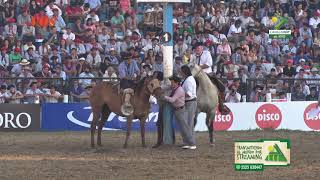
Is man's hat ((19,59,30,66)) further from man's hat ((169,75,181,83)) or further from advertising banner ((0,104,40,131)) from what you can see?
man's hat ((169,75,181,83))

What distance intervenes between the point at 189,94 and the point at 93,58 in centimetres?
962

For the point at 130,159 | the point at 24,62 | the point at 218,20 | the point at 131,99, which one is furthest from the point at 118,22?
the point at 130,159

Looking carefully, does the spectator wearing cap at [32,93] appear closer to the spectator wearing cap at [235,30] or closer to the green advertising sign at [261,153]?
the spectator wearing cap at [235,30]

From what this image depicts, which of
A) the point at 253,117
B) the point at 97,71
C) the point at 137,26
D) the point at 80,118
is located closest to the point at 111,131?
the point at 80,118

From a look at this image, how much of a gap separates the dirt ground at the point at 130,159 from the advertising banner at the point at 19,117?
1.49m

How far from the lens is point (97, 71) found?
28.4 m

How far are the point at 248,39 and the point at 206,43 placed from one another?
2.22m

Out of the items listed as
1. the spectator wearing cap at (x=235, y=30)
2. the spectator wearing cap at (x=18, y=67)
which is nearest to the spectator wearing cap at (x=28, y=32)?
the spectator wearing cap at (x=18, y=67)

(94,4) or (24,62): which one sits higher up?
(94,4)

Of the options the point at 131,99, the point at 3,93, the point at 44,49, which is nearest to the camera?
the point at 131,99

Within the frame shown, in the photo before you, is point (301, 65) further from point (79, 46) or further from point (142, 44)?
point (79, 46)

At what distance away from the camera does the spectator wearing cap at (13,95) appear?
26.6 m

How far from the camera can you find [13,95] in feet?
87.7

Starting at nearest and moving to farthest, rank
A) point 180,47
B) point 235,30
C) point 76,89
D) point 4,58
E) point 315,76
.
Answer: point 76,89
point 4,58
point 315,76
point 180,47
point 235,30
